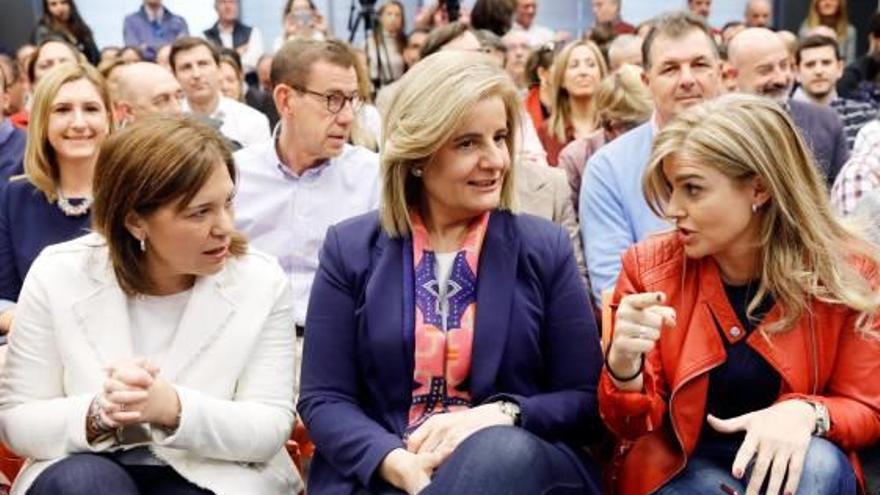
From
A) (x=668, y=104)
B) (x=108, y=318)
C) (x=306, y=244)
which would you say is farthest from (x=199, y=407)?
(x=668, y=104)

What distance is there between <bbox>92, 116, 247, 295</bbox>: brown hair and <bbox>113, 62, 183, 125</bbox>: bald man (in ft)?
6.27

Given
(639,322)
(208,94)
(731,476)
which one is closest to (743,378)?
(731,476)

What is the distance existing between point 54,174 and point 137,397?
126 centimetres

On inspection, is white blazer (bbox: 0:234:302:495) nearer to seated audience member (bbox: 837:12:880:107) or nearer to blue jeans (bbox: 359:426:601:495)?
blue jeans (bbox: 359:426:601:495)

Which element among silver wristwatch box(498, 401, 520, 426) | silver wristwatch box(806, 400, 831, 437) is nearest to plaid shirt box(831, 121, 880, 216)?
silver wristwatch box(806, 400, 831, 437)

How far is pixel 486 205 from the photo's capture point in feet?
6.59

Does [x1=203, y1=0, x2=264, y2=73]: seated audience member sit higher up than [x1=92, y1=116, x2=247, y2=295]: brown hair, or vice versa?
[x1=92, y1=116, x2=247, y2=295]: brown hair

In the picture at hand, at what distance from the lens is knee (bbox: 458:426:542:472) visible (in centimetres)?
171

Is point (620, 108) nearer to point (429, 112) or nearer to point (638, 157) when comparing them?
point (638, 157)

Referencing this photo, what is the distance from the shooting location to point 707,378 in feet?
6.34

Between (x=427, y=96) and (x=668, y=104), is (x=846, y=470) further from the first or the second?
(x=668, y=104)

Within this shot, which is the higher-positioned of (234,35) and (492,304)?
(492,304)

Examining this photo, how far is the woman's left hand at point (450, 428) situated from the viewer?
1832mm

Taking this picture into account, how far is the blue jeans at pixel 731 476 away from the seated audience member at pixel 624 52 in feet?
10.3
